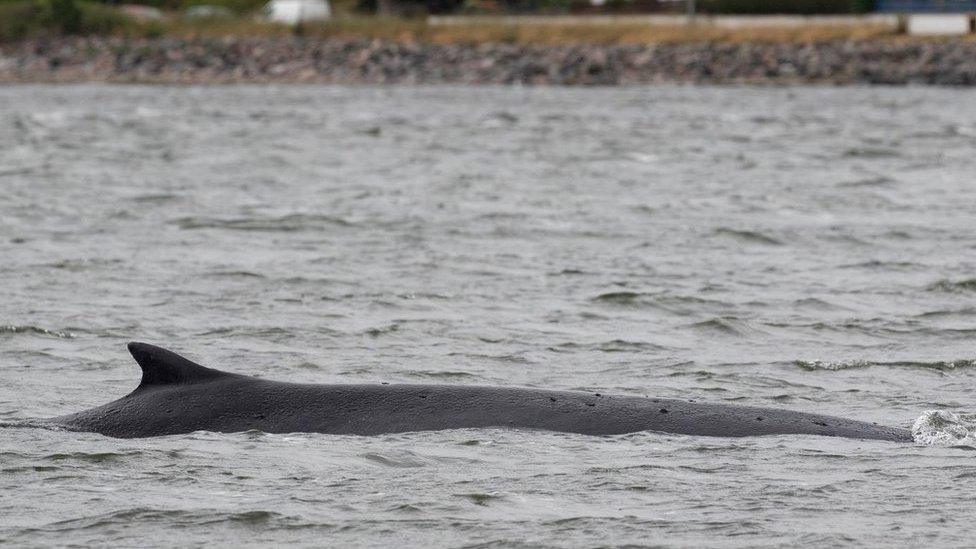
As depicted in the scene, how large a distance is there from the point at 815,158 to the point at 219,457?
26.9 metres

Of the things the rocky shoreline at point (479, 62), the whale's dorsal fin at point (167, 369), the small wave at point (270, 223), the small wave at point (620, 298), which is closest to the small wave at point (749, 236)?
the small wave at point (620, 298)

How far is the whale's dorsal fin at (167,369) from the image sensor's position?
1005 centimetres

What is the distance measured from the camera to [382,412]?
34.0 ft

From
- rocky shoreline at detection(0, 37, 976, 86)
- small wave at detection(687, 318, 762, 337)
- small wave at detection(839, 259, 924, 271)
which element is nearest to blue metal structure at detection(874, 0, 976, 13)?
rocky shoreline at detection(0, 37, 976, 86)

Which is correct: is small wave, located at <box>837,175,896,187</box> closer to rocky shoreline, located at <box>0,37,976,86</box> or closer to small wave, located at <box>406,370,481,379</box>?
small wave, located at <box>406,370,481,379</box>

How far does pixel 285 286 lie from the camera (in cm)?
1816

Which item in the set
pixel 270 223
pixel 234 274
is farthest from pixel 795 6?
pixel 234 274

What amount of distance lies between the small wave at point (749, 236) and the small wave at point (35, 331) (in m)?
9.59

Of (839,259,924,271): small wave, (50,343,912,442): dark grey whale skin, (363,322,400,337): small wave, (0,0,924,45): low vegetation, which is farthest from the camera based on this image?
(0,0,924,45): low vegetation

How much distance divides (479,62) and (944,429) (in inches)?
2530

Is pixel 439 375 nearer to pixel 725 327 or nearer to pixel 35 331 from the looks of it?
pixel 725 327

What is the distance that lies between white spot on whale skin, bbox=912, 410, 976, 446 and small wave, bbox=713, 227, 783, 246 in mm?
10394

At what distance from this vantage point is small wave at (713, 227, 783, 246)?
21.8 meters

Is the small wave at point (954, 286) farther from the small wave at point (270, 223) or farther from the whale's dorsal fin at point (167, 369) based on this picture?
the whale's dorsal fin at point (167, 369)
